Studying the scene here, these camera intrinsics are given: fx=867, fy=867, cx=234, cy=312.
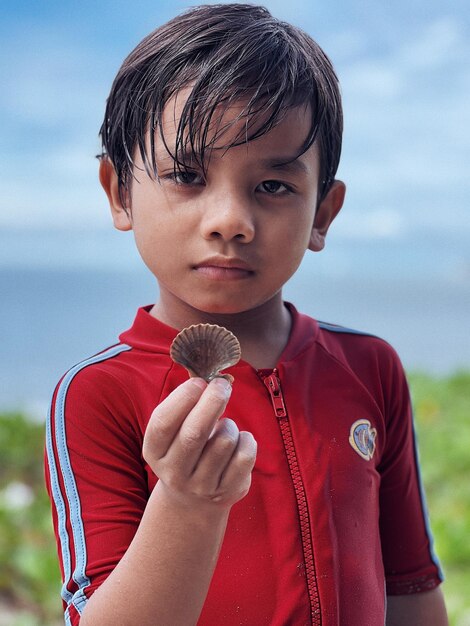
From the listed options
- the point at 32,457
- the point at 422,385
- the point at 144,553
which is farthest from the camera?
the point at 422,385

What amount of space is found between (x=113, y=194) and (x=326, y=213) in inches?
14.1

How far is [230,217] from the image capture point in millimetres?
1156

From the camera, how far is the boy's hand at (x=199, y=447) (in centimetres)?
104

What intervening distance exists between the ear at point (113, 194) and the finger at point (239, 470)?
47 cm

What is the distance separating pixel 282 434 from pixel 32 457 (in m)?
2.43

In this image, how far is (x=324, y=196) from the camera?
1439 millimetres

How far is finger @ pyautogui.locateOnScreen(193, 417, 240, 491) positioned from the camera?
106cm

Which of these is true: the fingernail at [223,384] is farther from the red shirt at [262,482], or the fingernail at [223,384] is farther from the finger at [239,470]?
the red shirt at [262,482]

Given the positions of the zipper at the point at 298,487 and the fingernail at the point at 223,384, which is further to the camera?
the zipper at the point at 298,487

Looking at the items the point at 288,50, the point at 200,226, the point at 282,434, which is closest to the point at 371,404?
the point at 282,434

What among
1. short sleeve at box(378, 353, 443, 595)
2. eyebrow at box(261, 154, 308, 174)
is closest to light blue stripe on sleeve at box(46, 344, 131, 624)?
eyebrow at box(261, 154, 308, 174)

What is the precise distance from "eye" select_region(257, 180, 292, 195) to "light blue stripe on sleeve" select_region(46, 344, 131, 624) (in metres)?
0.37

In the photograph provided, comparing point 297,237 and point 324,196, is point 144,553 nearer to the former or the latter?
point 297,237

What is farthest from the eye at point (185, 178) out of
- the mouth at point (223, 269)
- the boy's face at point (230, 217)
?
the mouth at point (223, 269)
